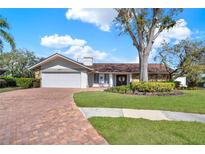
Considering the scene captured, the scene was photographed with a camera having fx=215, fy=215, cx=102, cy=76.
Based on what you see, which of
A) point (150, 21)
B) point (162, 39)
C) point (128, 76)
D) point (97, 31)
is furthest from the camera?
point (128, 76)

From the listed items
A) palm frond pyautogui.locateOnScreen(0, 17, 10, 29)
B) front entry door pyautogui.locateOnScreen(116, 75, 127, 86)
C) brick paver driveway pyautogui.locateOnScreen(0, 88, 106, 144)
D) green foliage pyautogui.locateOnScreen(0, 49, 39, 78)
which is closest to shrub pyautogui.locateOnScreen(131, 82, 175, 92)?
brick paver driveway pyautogui.locateOnScreen(0, 88, 106, 144)

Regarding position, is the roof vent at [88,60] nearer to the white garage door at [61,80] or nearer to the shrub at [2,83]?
the white garage door at [61,80]

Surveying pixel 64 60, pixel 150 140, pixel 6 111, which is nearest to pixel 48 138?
pixel 150 140

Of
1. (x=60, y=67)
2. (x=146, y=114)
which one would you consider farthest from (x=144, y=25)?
(x=146, y=114)

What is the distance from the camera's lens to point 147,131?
6043mm

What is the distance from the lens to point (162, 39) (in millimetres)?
28188

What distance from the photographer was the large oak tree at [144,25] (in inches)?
749

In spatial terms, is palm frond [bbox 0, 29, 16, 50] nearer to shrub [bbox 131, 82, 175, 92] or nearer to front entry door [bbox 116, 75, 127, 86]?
shrub [bbox 131, 82, 175, 92]

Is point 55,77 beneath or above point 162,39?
beneath

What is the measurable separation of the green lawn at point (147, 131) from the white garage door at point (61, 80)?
18882 millimetres

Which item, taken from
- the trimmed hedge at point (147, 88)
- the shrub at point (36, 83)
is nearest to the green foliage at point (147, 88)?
the trimmed hedge at point (147, 88)
